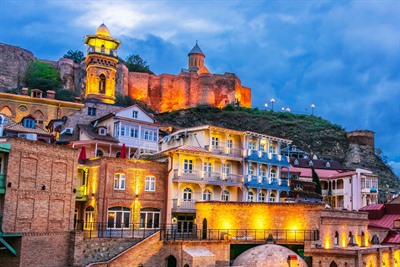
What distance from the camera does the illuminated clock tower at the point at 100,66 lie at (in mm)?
78500

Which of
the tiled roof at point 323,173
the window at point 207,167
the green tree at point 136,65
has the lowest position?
the window at point 207,167

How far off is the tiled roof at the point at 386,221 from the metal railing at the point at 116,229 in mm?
27773

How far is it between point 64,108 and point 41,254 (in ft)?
104

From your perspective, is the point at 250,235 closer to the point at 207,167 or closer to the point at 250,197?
the point at 207,167

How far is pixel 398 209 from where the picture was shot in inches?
2312

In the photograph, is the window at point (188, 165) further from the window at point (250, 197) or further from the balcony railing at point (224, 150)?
the window at point (250, 197)

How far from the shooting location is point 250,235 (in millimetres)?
44062

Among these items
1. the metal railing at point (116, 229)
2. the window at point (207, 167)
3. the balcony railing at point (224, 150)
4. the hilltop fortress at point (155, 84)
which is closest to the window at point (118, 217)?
the metal railing at point (116, 229)

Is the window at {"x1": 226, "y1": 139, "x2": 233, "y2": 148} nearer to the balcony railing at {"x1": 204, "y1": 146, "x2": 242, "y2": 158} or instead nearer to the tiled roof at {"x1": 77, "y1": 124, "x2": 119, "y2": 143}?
the balcony railing at {"x1": 204, "y1": 146, "x2": 242, "y2": 158}

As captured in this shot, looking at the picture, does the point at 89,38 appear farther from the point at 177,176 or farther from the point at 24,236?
the point at 24,236

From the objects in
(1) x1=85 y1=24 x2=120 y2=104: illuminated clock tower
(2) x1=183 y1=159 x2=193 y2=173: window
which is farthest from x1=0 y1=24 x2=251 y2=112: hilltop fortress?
(2) x1=183 y1=159 x2=193 y2=173: window

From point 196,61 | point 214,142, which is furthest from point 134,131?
point 196,61

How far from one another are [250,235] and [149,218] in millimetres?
9513

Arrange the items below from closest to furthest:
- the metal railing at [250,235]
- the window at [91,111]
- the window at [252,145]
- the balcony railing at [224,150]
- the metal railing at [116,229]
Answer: the metal railing at [116,229], the metal railing at [250,235], the balcony railing at [224,150], the window at [252,145], the window at [91,111]
